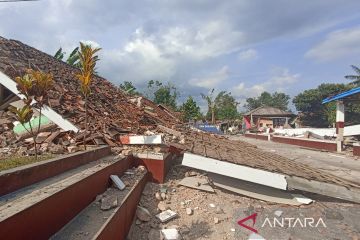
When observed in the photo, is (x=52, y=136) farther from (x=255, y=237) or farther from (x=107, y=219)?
(x=255, y=237)

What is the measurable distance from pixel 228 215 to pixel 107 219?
2.80 m

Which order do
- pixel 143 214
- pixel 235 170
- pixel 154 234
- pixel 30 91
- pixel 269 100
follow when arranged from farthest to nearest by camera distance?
pixel 269 100 < pixel 235 170 < pixel 30 91 < pixel 143 214 < pixel 154 234

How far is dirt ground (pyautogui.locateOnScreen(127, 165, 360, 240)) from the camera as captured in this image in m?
5.14

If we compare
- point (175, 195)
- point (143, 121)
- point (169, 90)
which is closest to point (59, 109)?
point (143, 121)

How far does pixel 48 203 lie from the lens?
3221 millimetres

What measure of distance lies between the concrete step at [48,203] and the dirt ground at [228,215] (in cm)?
107

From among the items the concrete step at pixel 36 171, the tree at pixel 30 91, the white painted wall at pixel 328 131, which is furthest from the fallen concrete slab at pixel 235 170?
the white painted wall at pixel 328 131

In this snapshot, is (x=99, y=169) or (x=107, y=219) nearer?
(x=107, y=219)

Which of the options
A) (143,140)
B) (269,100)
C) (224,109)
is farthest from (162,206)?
(269,100)

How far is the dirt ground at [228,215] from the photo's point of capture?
16.9 feet

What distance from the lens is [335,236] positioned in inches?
211

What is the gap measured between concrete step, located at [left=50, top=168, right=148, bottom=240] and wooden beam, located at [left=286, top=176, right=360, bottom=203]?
340cm

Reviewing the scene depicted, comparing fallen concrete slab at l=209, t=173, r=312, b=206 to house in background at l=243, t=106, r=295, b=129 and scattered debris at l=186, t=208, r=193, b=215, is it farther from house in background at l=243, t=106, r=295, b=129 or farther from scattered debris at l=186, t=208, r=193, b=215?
house in background at l=243, t=106, r=295, b=129

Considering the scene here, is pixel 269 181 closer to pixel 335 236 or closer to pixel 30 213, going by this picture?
pixel 335 236
